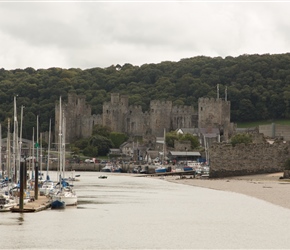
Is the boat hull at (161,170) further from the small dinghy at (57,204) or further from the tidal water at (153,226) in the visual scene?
the small dinghy at (57,204)

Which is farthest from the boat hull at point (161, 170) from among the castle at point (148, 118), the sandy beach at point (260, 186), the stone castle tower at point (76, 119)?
the stone castle tower at point (76, 119)

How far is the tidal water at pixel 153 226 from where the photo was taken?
21734 mm

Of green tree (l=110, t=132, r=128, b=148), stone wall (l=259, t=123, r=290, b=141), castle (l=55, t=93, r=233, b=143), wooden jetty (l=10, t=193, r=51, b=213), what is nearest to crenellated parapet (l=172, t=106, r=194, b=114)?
castle (l=55, t=93, r=233, b=143)

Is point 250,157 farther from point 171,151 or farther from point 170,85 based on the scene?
point 170,85

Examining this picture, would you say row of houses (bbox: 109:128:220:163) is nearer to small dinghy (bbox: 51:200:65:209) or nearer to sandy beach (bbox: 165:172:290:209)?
sandy beach (bbox: 165:172:290:209)

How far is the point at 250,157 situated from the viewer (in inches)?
1948

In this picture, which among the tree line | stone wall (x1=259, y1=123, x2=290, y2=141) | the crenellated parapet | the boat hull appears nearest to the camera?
stone wall (x1=259, y1=123, x2=290, y2=141)

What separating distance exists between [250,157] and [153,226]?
82.1 ft

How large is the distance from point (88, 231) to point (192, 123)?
257ft

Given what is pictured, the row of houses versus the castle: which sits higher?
the castle

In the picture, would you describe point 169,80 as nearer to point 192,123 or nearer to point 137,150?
point 192,123

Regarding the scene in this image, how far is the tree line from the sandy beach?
62.1 m

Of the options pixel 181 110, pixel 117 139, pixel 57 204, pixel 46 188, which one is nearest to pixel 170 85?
pixel 181 110

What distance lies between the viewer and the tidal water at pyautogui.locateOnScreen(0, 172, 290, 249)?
21734 millimetres
